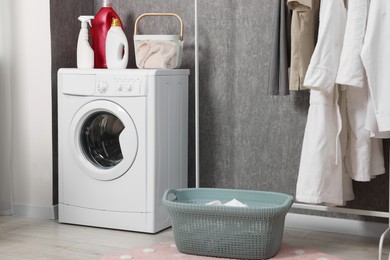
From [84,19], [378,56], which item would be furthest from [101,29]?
[378,56]

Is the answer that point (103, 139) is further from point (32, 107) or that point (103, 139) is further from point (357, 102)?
point (357, 102)

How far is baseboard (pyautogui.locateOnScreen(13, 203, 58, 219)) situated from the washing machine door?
0.38 meters

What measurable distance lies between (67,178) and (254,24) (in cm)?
121

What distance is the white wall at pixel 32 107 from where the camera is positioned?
3.60 m

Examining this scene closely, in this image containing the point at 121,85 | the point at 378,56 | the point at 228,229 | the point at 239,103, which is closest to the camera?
the point at 378,56

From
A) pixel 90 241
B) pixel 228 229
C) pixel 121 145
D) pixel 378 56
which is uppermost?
pixel 378 56

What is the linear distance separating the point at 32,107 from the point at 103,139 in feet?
1.42

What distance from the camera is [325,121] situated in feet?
9.23

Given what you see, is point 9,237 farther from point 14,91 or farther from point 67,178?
point 14,91

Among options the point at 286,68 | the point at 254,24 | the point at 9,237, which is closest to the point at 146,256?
the point at 9,237

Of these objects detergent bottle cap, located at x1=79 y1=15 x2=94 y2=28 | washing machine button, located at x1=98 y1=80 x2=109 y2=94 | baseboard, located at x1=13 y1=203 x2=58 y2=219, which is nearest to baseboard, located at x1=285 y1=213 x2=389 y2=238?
washing machine button, located at x1=98 y1=80 x2=109 y2=94

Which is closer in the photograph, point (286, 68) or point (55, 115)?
point (286, 68)

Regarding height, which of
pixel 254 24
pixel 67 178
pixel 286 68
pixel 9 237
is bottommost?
pixel 9 237

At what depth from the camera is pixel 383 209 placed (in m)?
3.24
